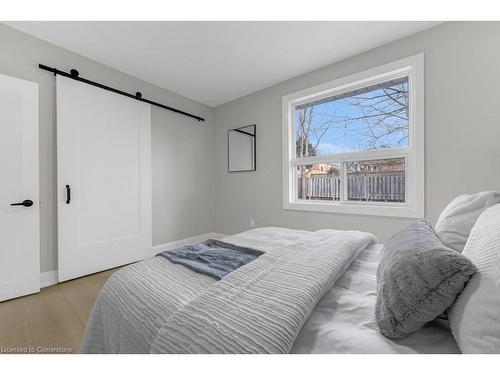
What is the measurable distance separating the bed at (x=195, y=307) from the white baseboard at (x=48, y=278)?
178 centimetres

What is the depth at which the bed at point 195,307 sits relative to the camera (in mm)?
655

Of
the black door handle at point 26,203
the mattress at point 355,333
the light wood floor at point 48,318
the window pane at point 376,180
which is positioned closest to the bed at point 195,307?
the mattress at point 355,333

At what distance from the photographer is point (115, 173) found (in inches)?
112

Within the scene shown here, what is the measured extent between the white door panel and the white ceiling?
701 millimetres

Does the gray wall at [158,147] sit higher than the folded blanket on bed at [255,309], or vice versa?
the gray wall at [158,147]

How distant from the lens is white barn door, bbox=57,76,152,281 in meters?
2.43

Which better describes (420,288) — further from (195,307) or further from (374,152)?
(374,152)

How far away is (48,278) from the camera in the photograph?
7.68 ft

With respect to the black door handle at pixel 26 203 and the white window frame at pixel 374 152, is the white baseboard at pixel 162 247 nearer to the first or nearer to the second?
the black door handle at pixel 26 203

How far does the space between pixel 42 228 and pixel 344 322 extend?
9.27ft

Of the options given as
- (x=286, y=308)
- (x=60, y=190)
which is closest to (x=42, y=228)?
(x=60, y=190)

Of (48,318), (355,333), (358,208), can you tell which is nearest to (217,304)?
(355,333)

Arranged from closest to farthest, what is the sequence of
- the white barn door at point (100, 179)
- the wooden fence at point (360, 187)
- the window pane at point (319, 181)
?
the white barn door at point (100, 179), the wooden fence at point (360, 187), the window pane at point (319, 181)

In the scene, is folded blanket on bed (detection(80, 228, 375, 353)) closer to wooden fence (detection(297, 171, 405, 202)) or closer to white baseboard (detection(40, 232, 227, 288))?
wooden fence (detection(297, 171, 405, 202))
